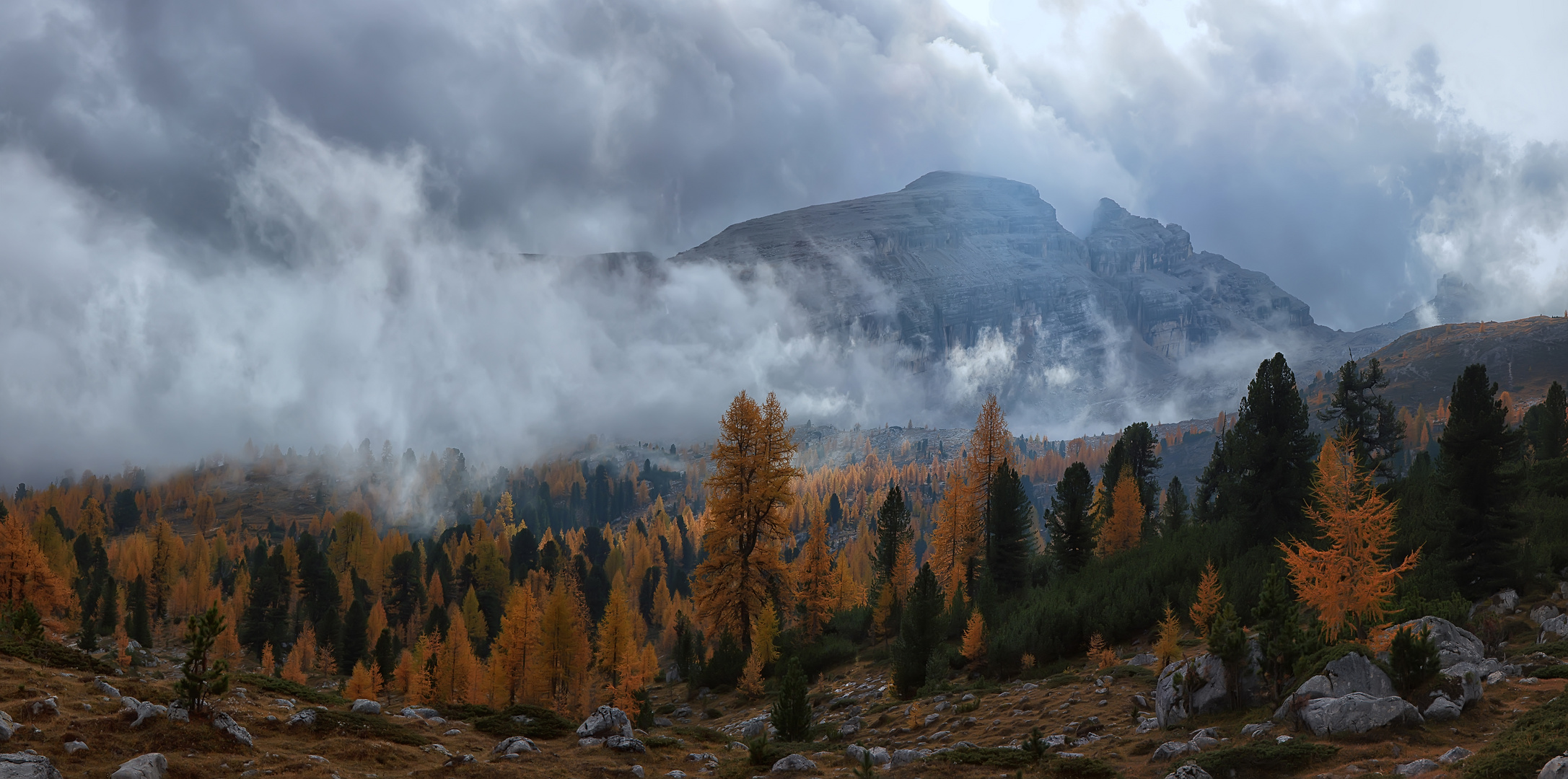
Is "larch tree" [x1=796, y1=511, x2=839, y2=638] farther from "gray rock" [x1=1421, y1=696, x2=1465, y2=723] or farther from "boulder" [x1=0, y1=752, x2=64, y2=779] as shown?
"boulder" [x1=0, y1=752, x2=64, y2=779]

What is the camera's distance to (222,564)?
508 feet

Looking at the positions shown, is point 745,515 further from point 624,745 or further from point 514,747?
point 514,747

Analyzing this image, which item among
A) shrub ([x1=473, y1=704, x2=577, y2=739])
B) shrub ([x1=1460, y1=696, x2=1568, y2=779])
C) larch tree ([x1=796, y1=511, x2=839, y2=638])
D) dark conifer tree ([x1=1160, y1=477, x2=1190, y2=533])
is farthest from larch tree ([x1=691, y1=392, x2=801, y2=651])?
dark conifer tree ([x1=1160, y1=477, x2=1190, y2=533])

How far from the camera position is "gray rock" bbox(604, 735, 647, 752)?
19.8 meters

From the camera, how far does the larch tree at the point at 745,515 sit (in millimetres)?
43094

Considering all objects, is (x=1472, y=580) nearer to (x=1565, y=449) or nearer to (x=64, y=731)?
(x=1565, y=449)

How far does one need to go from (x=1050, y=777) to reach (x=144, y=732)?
60.6 ft

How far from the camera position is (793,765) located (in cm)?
1852

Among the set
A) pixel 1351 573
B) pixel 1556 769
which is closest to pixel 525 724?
pixel 1556 769

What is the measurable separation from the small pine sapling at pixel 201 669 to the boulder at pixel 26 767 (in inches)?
134

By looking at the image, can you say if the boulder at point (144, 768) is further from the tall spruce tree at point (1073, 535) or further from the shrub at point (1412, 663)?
the tall spruce tree at point (1073, 535)

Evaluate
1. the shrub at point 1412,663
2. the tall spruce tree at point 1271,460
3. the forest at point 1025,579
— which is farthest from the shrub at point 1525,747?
the tall spruce tree at point 1271,460

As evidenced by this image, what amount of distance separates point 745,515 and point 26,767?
109 ft

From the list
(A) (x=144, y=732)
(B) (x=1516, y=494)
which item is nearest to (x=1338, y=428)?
(B) (x=1516, y=494)
